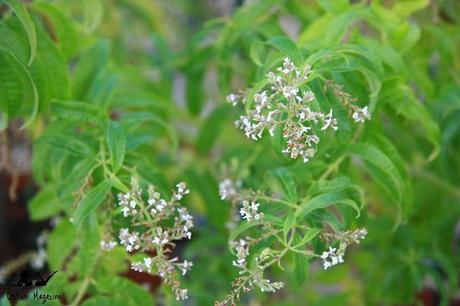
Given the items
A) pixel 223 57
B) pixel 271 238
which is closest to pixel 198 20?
pixel 223 57

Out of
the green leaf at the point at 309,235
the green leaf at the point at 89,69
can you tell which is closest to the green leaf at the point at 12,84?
the green leaf at the point at 89,69

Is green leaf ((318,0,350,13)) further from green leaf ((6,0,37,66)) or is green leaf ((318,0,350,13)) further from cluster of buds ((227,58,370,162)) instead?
green leaf ((6,0,37,66))

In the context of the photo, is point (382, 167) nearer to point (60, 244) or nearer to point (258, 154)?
point (258, 154)

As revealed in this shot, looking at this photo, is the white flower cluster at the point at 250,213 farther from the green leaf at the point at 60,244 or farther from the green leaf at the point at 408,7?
the green leaf at the point at 408,7

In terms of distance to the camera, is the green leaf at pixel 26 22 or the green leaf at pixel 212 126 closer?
the green leaf at pixel 26 22

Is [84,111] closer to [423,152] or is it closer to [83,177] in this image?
[83,177]

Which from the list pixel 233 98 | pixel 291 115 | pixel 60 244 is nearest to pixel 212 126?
pixel 60 244

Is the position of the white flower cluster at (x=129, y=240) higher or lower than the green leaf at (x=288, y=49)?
lower
